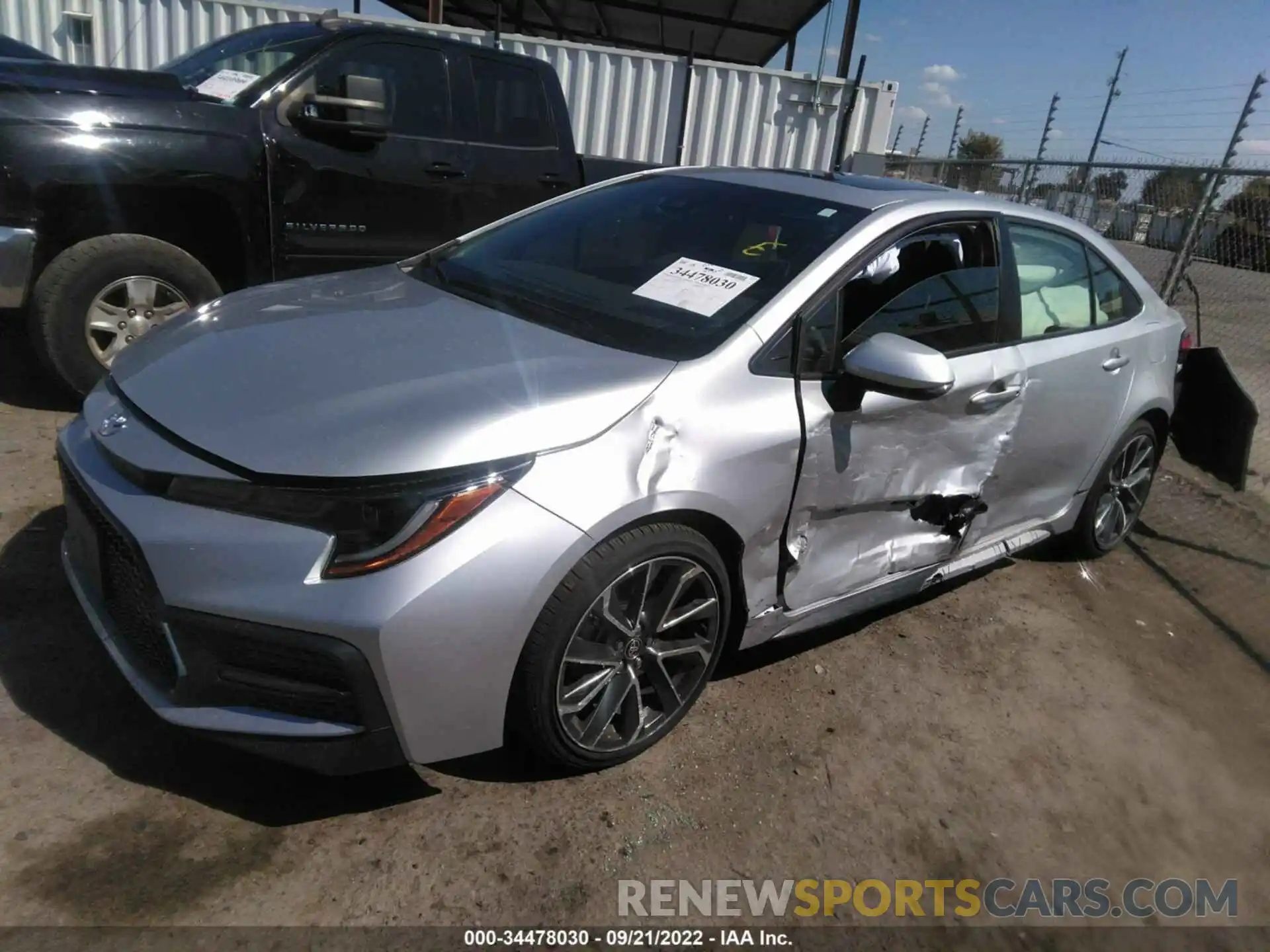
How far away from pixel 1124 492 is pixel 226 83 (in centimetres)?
501

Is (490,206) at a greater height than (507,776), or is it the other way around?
(490,206)

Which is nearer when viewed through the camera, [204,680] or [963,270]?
[204,680]

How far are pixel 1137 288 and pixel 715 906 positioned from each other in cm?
351

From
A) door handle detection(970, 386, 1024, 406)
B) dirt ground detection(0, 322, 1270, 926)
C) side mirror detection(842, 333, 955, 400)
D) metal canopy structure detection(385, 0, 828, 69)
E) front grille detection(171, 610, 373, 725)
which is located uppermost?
metal canopy structure detection(385, 0, 828, 69)

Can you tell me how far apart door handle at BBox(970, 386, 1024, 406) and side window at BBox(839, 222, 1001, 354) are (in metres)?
0.18

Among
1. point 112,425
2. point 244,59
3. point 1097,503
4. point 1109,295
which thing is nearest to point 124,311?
point 244,59

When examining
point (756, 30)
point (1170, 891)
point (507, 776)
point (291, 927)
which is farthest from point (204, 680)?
point (756, 30)

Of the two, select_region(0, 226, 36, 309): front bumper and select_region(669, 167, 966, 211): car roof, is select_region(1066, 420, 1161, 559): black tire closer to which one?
select_region(669, 167, 966, 211): car roof

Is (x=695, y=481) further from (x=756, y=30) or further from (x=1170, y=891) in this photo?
(x=756, y=30)

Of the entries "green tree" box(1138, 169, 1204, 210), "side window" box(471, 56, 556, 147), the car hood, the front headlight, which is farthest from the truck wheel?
"green tree" box(1138, 169, 1204, 210)

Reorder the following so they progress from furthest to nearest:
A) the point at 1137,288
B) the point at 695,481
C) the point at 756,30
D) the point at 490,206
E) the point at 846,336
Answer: the point at 756,30 < the point at 490,206 < the point at 1137,288 < the point at 846,336 < the point at 695,481

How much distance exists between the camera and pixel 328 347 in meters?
2.46

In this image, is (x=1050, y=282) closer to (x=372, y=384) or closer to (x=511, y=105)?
(x=372, y=384)

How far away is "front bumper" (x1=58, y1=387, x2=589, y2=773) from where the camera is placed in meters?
1.96
